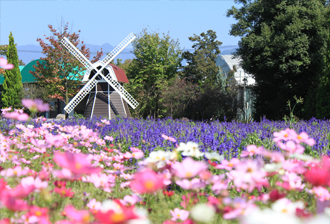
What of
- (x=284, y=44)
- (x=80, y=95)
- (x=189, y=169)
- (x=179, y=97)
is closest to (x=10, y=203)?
(x=189, y=169)

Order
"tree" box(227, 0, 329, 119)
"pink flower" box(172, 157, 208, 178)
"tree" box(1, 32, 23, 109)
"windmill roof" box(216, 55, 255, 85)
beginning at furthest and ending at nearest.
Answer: "windmill roof" box(216, 55, 255, 85)
"tree" box(1, 32, 23, 109)
"tree" box(227, 0, 329, 119)
"pink flower" box(172, 157, 208, 178)

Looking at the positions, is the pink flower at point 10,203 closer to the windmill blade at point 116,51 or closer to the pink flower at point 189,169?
the pink flower at point 189,169

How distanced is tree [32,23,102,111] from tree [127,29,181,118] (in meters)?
5.56

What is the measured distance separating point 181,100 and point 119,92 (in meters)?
Result: 4.98

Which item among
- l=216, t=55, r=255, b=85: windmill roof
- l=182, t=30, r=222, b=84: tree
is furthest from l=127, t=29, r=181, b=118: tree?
l=216, t=55, r=255, b=85: windmill roof

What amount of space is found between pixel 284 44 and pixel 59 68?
15.6 metres

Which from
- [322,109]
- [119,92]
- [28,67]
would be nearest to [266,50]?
[322,109]

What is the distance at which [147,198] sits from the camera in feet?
9.12

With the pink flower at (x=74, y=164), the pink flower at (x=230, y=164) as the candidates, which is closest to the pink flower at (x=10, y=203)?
the pink flower at (x=74, y=164)

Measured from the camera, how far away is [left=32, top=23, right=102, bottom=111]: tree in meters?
22.1

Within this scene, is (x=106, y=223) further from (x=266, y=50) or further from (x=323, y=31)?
(x=323, y=31)

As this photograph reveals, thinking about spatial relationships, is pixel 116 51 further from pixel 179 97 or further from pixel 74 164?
pixel 74 164

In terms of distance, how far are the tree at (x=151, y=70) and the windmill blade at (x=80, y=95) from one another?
6.23 meters

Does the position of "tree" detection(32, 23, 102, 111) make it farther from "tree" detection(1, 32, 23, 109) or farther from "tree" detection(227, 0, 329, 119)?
"tree" detection(227, 0, 329, 119)
